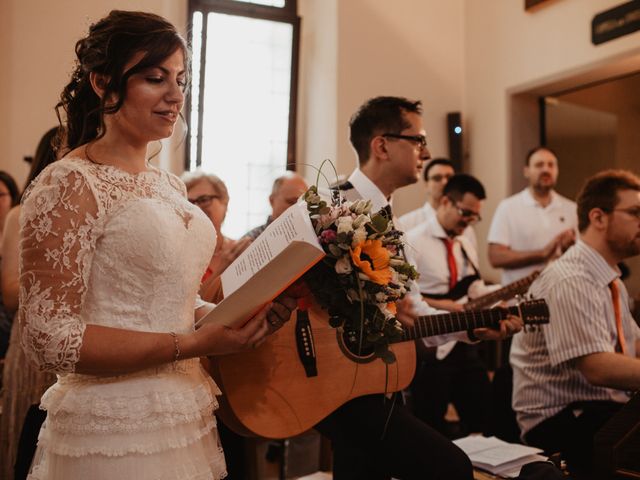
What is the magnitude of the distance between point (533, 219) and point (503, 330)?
9.96 ft

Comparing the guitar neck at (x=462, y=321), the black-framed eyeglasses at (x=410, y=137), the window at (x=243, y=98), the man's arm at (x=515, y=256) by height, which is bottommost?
the guitar neck at (x=462, y=321)

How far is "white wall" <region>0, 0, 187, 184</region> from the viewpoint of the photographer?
585cm

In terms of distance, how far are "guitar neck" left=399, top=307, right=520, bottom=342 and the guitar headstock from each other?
0.9 inches

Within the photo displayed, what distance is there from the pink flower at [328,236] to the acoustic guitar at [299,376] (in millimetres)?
610

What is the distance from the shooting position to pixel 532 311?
9.19ft

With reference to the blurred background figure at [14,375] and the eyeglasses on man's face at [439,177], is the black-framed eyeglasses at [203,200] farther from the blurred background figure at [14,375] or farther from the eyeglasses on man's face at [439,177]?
the eyeglasses on man's face at [439,177]

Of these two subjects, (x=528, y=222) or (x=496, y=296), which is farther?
(x=528, y=222)

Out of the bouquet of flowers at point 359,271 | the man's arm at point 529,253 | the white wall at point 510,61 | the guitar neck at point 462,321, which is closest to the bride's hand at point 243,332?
the bouquet of flowers at point 359,271

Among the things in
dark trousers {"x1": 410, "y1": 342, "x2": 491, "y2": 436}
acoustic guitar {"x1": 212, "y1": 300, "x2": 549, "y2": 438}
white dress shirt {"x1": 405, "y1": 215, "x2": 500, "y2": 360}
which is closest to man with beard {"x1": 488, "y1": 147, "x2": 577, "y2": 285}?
white dress shirt {"x1": 405, "y1": 215, "x2": 500, "y2": 360}

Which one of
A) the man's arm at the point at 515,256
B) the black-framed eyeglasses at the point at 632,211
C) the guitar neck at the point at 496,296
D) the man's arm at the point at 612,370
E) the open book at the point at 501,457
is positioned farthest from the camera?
the man's arm at the point at 515,256

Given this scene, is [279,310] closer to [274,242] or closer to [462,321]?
[274,242]

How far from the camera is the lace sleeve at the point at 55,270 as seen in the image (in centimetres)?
147

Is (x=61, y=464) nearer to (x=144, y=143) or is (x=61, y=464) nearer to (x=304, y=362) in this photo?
(x=144, y=143)

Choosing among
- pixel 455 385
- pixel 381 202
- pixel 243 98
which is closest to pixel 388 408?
pixel 381 202
